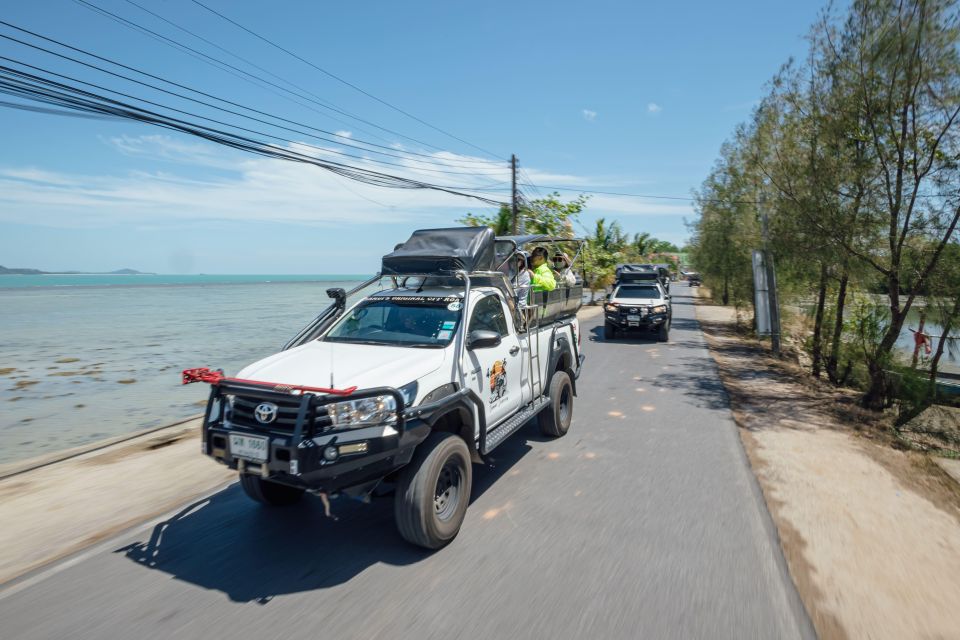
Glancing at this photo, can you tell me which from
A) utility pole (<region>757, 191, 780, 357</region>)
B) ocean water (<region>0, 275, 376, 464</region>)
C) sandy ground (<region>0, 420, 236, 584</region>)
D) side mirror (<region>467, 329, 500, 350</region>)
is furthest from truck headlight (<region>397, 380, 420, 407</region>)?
utility pole (<region>757, 191, 780, 357</region>)

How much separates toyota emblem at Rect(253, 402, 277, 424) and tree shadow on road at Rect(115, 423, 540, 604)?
109cm

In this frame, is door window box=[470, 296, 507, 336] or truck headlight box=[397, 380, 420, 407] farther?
door window box=[470, 296, 507, 336]

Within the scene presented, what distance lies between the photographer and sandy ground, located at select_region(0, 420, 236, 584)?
4148 mm

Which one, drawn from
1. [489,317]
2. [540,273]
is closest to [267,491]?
[489,317]

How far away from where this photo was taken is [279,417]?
360 cm

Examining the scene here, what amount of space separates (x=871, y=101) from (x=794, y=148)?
4.96 feet

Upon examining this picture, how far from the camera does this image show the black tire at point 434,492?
12.2ft

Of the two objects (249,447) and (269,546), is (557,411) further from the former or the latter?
(249,447)

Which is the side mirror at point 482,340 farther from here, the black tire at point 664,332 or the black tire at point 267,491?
the black tire at point 664,332

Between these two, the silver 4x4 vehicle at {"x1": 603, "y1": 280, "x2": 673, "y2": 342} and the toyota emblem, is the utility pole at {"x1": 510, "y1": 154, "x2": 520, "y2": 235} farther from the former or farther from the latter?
the toyota emblem

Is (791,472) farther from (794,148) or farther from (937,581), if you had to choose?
(794,148)

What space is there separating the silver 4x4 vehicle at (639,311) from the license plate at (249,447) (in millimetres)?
13847

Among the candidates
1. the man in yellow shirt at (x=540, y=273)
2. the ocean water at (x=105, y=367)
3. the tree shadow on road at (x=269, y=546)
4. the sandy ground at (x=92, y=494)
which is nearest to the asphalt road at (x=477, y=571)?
the tree shadow on road at (x=269, y=546)

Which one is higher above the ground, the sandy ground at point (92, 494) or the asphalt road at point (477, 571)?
the asphalt road at point (477, 571)
